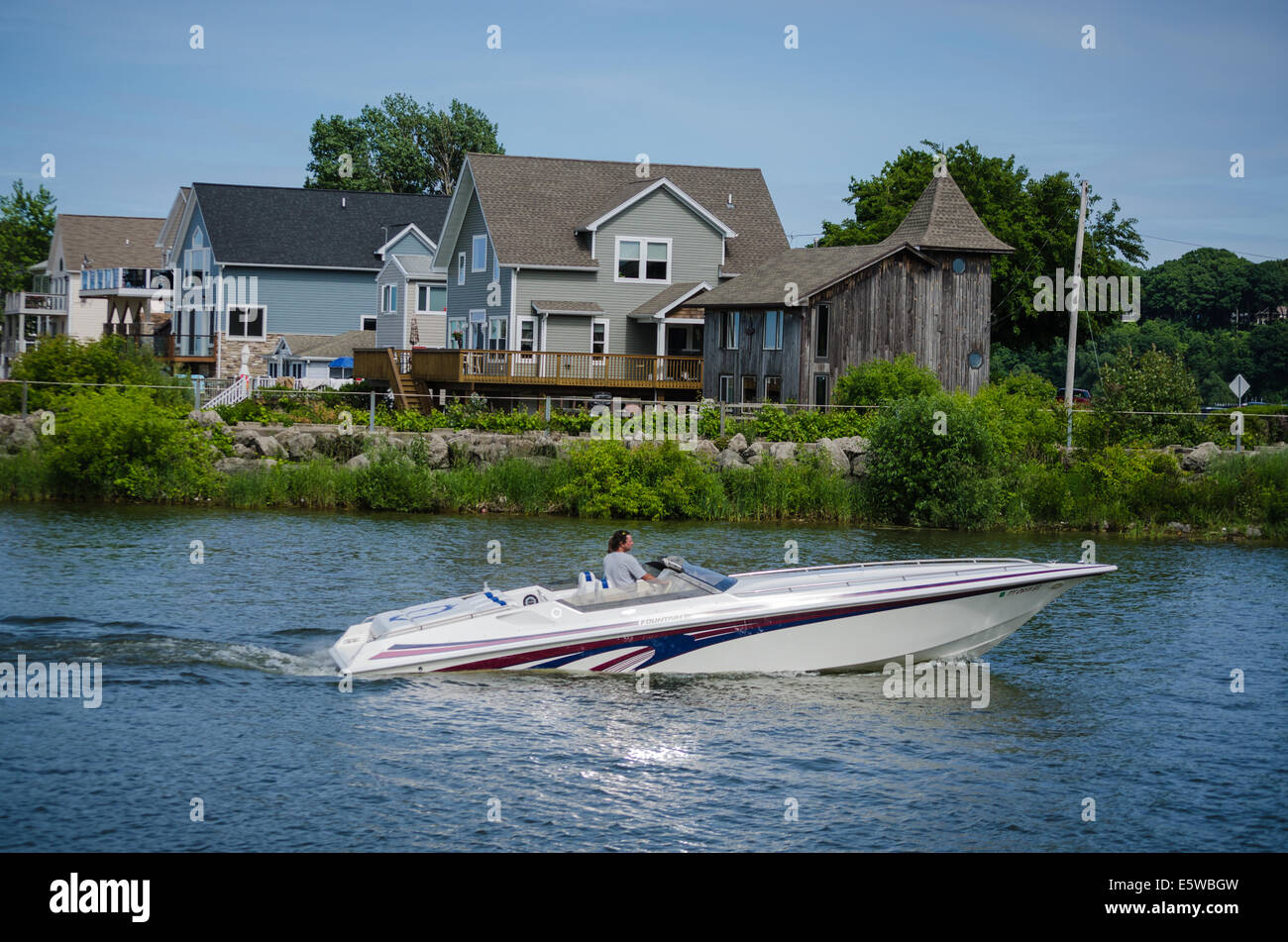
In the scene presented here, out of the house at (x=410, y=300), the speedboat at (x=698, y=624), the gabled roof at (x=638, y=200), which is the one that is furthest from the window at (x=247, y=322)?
the speedboat at (x=698, y=624)

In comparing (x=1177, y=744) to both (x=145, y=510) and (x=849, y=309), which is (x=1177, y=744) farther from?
(x=849, y=309)

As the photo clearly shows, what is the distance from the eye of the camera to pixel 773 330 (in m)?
46.2

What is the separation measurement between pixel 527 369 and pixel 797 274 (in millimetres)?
9900

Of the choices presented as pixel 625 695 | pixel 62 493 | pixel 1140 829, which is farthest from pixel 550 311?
pixel 1140 829

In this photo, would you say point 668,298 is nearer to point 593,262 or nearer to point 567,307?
point 593,262

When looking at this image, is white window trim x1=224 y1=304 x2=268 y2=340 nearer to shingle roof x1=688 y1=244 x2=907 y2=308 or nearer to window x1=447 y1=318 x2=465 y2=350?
window x1=447 y1=318 x2=465 y2=350

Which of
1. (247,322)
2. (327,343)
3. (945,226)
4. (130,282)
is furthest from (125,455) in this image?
(130,282)

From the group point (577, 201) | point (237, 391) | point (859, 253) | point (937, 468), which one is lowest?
point (937, 468)

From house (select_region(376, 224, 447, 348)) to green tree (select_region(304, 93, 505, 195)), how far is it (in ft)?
107

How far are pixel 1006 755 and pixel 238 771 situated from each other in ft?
24.0

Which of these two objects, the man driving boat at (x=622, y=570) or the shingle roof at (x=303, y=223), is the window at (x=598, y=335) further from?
the man driving boat at (x=622, y=570)

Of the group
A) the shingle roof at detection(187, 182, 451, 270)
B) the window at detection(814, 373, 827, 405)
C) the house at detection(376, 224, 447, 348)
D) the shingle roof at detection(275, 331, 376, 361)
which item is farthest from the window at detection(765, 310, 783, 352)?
the shingle roof at detection(187, 182, 451, 270)

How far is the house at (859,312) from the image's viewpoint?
4538 centimetres
